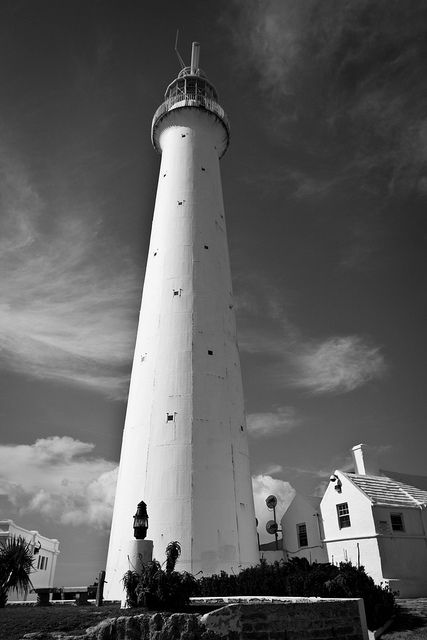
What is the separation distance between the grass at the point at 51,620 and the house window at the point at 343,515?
16124mm

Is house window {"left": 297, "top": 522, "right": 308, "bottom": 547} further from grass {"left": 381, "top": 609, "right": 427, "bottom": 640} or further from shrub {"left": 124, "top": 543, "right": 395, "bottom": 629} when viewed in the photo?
grass {"left": 381, "top": 609, "right": 427, "bottom": 640}

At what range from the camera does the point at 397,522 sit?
24234 millimetres

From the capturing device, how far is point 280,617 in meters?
10.7

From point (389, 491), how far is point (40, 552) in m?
28.9

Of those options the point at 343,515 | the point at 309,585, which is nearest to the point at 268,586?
the point at 309,585

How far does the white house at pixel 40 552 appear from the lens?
114ft

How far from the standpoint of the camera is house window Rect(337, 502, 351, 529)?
25341 mm

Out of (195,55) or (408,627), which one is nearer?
(408,627)

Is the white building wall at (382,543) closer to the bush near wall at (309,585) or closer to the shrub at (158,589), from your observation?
the bush near wall at (309,585)

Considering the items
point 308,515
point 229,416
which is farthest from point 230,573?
point 308,515

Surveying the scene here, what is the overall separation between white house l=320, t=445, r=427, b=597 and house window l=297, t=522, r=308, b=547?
2.09 meters

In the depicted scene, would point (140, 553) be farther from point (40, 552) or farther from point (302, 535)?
point (40, 552)

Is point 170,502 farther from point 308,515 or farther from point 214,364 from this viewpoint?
point 308,515

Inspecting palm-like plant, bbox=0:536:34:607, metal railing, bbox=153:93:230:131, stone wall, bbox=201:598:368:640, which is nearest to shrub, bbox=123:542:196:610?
stone wall, bbox=201:598:368:640
